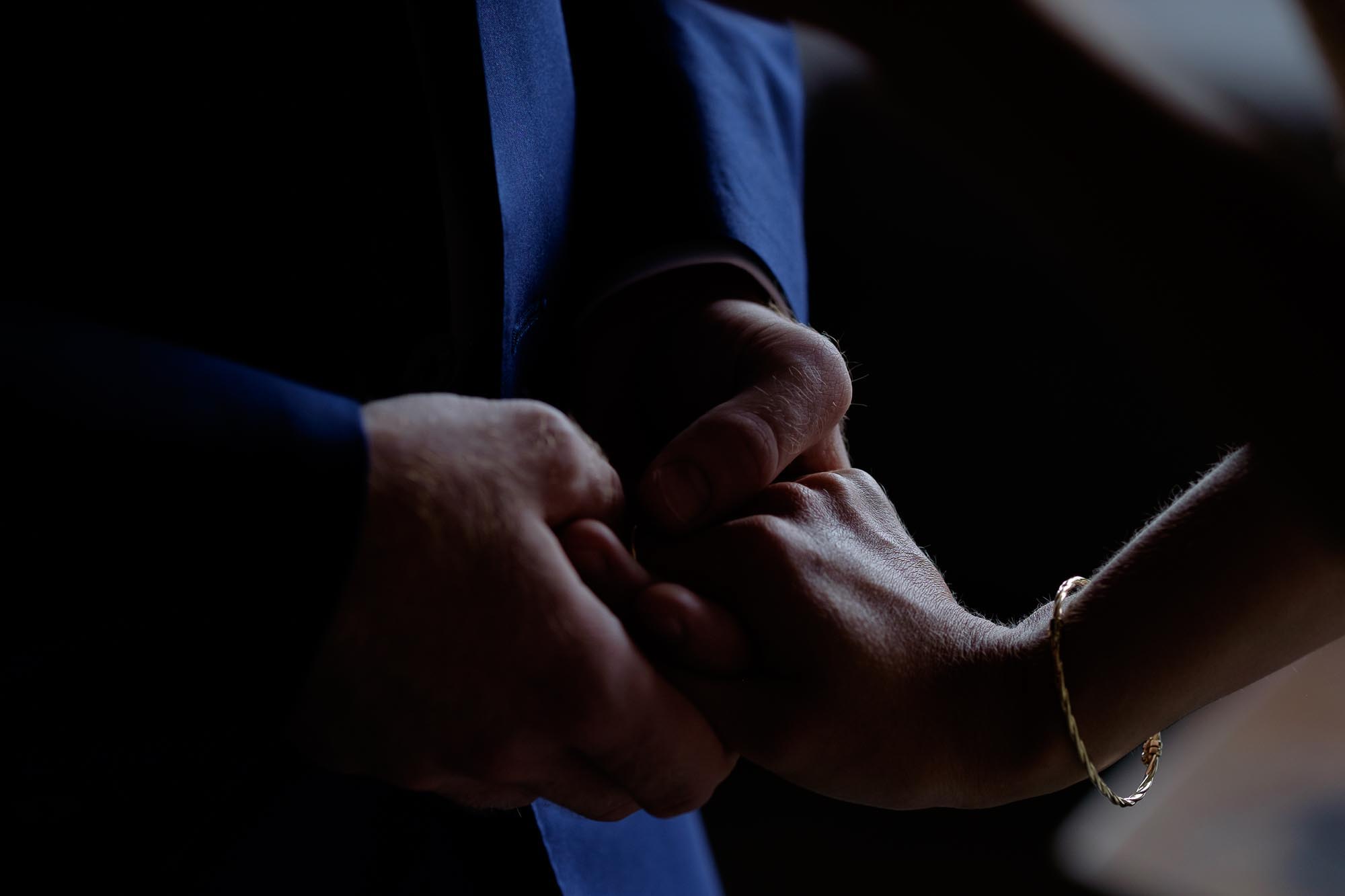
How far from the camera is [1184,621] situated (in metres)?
0.60

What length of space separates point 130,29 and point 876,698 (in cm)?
56

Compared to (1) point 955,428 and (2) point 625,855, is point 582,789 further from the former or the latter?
(1) point 955,428

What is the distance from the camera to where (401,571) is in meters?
0.47

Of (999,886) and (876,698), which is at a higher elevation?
(876,698)

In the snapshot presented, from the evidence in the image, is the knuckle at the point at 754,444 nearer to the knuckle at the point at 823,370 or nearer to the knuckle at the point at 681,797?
the knuckle at the point at 823,370

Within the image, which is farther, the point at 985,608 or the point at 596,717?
the point at 985,608

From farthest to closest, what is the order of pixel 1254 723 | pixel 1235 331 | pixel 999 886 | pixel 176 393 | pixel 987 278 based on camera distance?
pixel 987 278
pixel 999 886
pixel 1254 723
pixel 176 393
pixel 1235 331

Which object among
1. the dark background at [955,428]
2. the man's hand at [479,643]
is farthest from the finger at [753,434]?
the dark background at [955,428]

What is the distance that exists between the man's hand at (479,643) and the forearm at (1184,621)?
0.24 m

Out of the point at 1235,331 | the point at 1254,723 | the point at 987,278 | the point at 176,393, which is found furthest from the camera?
the point at 987,278

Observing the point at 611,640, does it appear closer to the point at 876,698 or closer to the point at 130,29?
the point at 876,698

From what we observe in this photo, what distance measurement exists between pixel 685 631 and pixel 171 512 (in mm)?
291

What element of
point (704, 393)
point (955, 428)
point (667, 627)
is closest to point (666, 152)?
point (704, 393)

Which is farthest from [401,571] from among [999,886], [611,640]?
[999,886]
